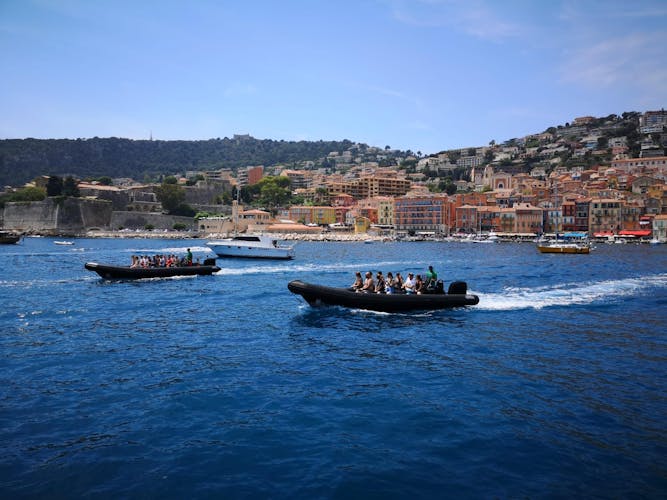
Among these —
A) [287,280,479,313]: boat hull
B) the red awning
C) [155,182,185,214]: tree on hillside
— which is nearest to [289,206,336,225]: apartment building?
[155,182,185,214]: tree on hillside

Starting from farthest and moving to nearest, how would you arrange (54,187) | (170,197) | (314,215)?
(314,215), (170,197), (54,187)

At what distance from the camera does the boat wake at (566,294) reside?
77.0 ft

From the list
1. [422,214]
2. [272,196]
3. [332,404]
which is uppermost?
[272,196]

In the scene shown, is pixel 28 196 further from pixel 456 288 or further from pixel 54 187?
pixel 456 288

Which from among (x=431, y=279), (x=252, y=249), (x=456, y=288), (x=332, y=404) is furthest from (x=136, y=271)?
(x=332, y=404)

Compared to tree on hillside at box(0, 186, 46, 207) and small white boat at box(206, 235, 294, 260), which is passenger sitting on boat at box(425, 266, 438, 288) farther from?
tree on hillside at box(0, 186, 46, 207)

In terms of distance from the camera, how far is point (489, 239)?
10331 centimetres

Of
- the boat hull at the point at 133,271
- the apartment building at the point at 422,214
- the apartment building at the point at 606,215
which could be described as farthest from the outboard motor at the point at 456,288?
the apartment building at the point at 422,214

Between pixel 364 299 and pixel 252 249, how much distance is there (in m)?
35.7

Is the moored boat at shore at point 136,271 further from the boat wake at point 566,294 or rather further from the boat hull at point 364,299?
the boat wake at point 566,294

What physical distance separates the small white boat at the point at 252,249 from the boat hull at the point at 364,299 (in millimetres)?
33455

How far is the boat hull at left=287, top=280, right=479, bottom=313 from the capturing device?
2000cm

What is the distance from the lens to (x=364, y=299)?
20.0m

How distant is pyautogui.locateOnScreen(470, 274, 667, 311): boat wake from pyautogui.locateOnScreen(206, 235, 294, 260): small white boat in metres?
29.6
